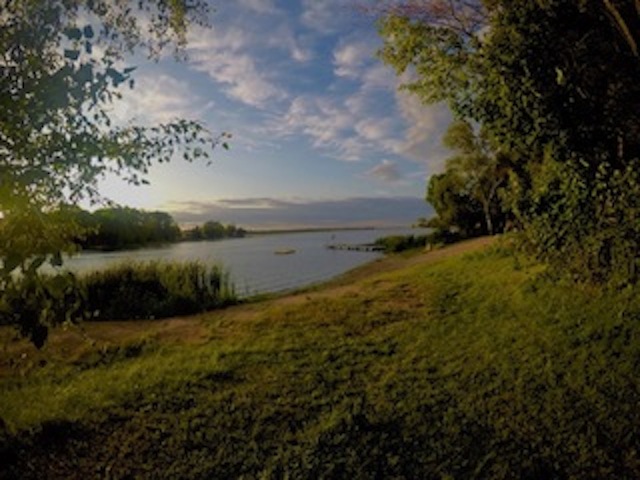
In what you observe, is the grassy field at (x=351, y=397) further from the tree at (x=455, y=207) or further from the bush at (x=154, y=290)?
the tree at (x=455, y=207)

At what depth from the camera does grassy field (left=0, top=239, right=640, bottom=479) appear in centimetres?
631

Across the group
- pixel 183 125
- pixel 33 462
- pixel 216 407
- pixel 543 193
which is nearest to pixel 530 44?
pixel 543 193

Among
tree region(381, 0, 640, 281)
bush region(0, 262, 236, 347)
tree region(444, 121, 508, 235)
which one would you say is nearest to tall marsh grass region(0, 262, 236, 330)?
bush region(0, 262, 236, 347)

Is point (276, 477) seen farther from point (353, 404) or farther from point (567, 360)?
point (567, 360)

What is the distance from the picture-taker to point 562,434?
6.82 meters

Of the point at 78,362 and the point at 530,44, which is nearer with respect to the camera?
the point at 530,44

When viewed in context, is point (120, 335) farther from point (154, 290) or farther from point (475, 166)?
point (475, 166)

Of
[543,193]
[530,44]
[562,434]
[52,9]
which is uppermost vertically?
[530,44]

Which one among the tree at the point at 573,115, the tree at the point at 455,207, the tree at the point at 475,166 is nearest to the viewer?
the tree at the point at 573,115

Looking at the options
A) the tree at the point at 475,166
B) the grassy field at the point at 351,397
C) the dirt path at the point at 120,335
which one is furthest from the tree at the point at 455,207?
the grassy field at the point at 351,397

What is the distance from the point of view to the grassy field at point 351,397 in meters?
6.31

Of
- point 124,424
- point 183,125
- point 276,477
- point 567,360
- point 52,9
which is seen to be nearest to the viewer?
point 52,9

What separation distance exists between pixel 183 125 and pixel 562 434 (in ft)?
19.9

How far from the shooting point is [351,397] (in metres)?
8.12
